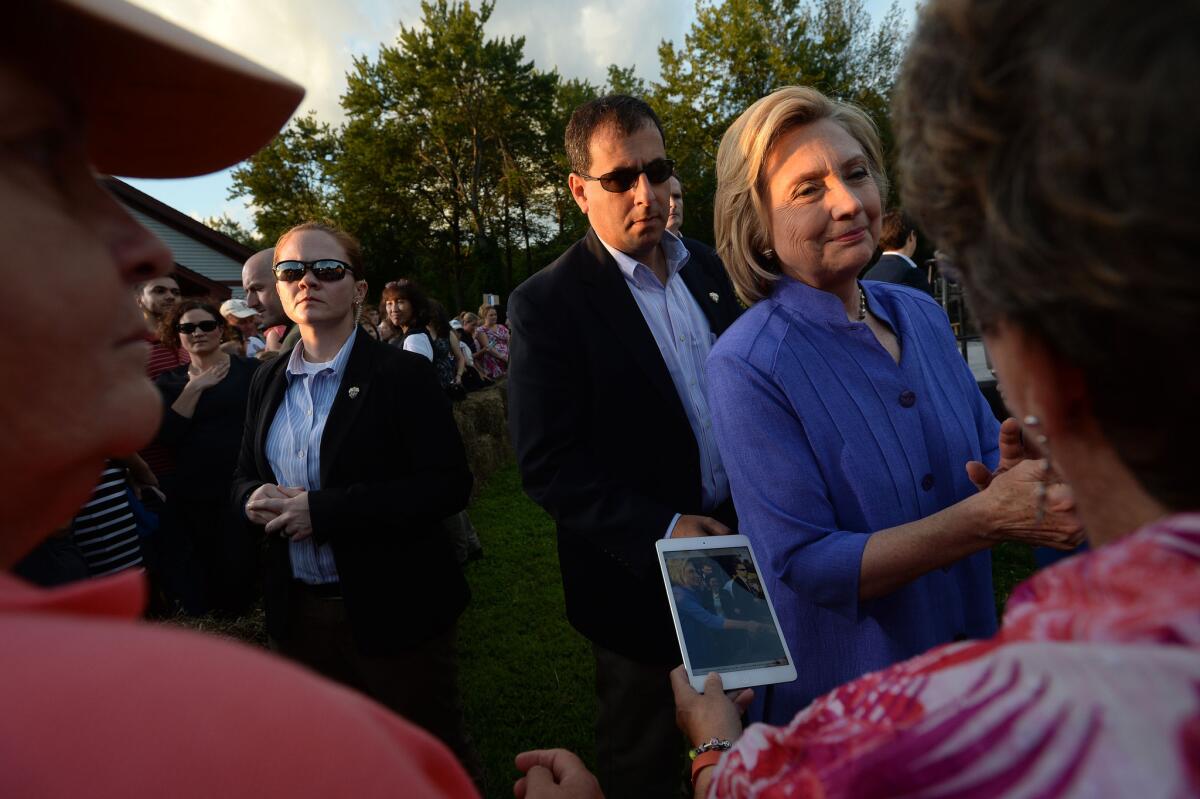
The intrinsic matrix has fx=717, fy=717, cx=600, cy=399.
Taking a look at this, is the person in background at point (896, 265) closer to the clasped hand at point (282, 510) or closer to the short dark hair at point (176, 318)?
the clasped hand at point (282, 510)

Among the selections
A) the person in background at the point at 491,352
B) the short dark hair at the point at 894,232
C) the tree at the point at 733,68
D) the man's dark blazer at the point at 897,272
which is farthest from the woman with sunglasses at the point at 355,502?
the tree at the point at 733,68

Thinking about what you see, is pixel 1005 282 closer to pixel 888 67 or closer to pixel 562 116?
pixel 888 67

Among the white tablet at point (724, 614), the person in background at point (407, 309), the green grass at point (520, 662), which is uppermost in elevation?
the person in background at point (407, 309)

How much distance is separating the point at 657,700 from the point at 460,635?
3135mm

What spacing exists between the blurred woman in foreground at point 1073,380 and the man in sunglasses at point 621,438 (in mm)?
1916

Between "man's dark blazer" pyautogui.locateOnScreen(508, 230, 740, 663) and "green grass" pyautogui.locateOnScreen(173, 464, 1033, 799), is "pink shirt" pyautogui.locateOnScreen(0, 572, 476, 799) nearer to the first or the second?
"man's dark blazer" pyautogui.locateOnScreen(508, 230, 740, 663)

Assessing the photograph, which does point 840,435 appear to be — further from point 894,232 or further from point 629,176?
point 894,232

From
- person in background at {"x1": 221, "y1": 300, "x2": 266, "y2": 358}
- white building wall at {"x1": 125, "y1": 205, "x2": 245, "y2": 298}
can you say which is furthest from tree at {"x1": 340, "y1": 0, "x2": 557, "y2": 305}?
person in background at {"x1": 221, "y1": 300, "x2": 266, "y2": 358}

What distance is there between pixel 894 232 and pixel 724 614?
200 inches

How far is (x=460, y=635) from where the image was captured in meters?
5.75

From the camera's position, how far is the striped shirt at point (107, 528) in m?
3.93

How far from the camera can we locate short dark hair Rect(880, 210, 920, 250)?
19.2 feet

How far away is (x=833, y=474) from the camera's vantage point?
205cm

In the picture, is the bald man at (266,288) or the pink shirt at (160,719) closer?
the pink shirt at (160,719)
